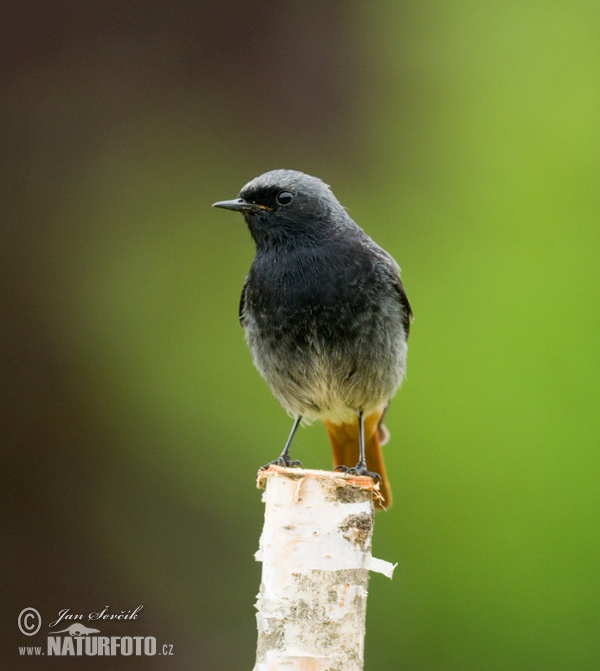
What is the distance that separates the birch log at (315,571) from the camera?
10.6ft

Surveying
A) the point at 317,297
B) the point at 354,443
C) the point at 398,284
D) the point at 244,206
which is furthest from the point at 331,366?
the point at 244,206

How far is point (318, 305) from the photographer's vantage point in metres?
4.43

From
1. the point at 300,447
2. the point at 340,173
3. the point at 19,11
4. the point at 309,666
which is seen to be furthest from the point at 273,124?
the point at 309,666

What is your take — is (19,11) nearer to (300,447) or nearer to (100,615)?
(300,447)

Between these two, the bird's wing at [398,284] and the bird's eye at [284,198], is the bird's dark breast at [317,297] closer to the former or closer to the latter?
the bird's wing at [398,284]

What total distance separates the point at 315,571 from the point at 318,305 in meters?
1.49

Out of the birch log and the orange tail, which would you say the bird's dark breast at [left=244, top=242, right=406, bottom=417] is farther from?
the birch log

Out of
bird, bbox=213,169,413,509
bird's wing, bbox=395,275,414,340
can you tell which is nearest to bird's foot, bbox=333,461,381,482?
bird, bbox=213,169,413,509

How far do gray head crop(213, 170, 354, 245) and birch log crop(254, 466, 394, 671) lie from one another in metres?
1.55

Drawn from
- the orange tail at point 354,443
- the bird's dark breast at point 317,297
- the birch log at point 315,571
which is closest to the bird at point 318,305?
the bird's dark breast at point 317,297

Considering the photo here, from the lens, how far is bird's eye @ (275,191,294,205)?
4.68 meters

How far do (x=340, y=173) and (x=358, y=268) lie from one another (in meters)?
3.41

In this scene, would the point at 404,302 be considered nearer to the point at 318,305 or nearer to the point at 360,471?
the point at 318,305

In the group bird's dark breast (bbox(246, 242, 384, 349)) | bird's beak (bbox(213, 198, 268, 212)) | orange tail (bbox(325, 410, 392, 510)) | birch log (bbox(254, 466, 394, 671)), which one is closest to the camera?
birch log (bbox(254, 466, 394, 671))
